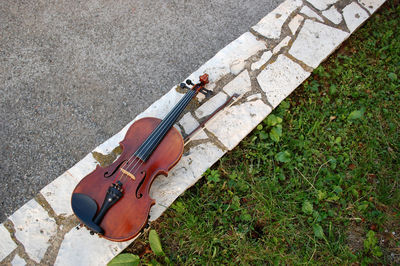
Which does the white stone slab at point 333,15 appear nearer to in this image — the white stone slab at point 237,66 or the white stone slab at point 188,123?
the white stone slab at point 237,66

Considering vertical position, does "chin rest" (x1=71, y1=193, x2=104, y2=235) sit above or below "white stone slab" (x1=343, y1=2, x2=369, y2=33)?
above

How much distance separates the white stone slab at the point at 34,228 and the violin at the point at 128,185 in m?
0.54

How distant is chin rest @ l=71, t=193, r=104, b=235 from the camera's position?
194 cm

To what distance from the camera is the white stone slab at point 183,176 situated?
8.05ft

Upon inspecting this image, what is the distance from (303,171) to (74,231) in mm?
2089

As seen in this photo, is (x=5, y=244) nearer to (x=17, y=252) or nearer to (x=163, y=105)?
(x=17, y=252)

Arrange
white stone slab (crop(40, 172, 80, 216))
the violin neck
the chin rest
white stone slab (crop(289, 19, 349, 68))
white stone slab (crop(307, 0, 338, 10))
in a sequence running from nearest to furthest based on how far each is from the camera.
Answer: the chin rest < the violin neck < white stone slab (crop(40, 172, 80, 216)) < white stone slab (crop(289, 19, 349, 68)) < white stone slab (crop(307, 0, 338, 10))

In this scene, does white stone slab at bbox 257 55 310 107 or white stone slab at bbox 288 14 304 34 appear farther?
white stone slab at bbox 288 14 304 34

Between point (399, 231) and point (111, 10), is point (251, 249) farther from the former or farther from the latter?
point (111, 10)

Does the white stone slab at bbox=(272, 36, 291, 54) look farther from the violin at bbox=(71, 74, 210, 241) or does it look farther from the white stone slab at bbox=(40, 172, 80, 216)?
the white stone slab at bbox=(40, 172, 80, 216)

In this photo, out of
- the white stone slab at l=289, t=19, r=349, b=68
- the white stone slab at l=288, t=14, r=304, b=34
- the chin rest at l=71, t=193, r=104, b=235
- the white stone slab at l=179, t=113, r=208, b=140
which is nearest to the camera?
the chin rest at l=71, t=193, r=104, b=235

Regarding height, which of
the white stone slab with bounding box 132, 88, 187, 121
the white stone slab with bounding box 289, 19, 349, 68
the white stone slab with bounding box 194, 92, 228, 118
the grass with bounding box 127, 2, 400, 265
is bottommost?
the grass with bounding box 127, 2, 400, 265

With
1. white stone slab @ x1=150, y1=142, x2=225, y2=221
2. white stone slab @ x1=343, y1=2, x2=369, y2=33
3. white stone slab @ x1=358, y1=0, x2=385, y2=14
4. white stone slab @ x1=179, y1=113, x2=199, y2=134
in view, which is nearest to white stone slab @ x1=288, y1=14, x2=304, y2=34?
white stone slab @ x1=343, y1=2, x2=369, y2=33

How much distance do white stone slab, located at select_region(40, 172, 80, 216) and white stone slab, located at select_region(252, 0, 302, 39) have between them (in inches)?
98.1
